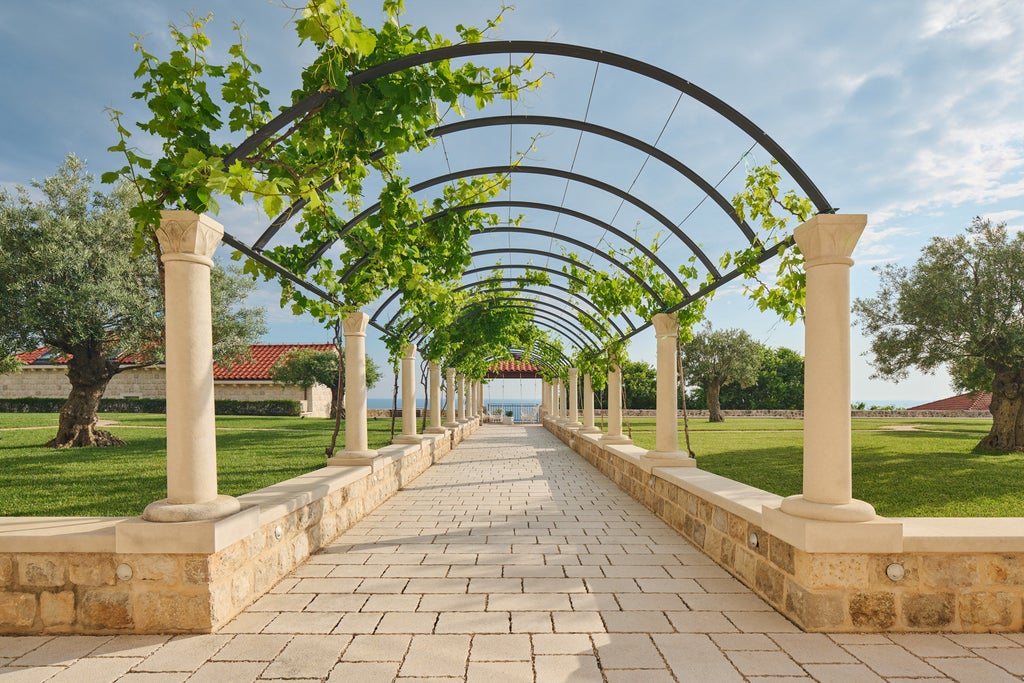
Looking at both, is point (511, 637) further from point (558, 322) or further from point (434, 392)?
point (558, 322)

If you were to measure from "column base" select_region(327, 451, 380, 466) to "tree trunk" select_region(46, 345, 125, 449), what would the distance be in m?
9.72

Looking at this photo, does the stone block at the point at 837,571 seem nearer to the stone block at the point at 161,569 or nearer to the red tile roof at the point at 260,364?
the stone block at the point at 161,569

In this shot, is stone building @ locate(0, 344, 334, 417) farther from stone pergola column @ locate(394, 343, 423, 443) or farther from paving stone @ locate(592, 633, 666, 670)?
paving stone @ locate(592, 633, 666, 670)

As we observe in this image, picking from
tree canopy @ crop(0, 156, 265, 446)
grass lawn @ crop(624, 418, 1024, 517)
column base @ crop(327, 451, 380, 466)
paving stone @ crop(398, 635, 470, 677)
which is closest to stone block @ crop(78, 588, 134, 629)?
paving stone @ crop(398, 635, 470, 677)

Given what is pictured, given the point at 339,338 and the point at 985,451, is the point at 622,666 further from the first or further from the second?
the point at 985,451

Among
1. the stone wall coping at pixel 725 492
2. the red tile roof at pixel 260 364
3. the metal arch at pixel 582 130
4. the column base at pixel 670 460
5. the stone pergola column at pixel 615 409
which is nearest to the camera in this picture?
the stone wall coping at pixel 725 492

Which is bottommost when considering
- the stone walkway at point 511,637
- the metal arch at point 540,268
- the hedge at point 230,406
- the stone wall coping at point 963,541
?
the hedge at point 230,406

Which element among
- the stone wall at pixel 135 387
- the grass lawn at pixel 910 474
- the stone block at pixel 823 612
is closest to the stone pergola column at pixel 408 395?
the grass lawn at pixel 910 474

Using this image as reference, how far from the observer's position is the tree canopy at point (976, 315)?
41.5ft

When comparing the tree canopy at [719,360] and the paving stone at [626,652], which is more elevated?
the tree canopy at [719,360]

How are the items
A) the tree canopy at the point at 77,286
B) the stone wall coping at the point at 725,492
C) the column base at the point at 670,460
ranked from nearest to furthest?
the stone wall coping at the point at 725,492, the column base at the point at 670,460, the tree canopy at the point at 77,286

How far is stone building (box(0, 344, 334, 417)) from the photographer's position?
101 ft

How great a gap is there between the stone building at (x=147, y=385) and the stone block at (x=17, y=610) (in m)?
29.3

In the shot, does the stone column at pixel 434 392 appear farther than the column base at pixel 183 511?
Yes
